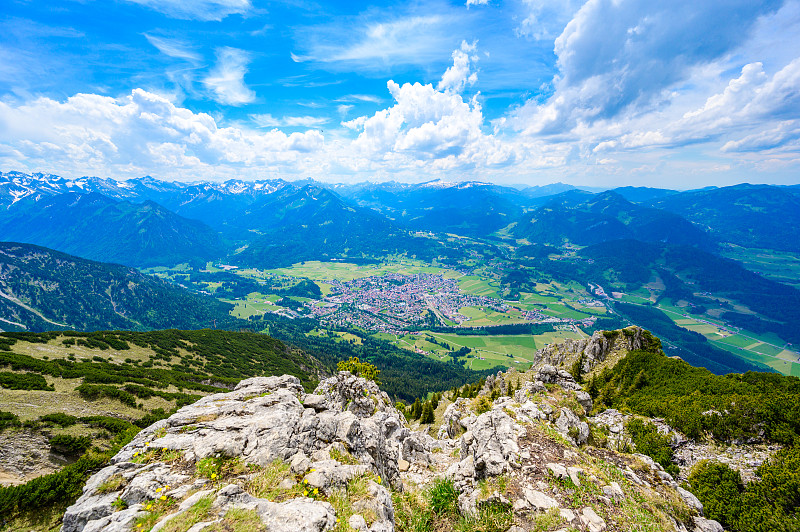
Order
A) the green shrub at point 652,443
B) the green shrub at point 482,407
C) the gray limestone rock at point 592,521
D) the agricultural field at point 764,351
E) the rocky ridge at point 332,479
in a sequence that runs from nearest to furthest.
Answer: the rocky ridge at point 332,479 → the gray limestone rock at point 592,521 → the green shrub at point 652,443 → the green shrub at point 482,407 → the agricultural field at point 764,351

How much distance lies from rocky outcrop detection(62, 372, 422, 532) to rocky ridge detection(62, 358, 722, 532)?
0.17 ft

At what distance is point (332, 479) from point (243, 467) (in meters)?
3.82

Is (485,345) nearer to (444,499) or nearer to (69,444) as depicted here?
(444,499)

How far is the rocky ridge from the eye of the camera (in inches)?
363

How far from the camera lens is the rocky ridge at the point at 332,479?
30.3ft

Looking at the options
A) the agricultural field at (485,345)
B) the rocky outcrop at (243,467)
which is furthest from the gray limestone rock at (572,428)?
the agricultural field at (485,345)

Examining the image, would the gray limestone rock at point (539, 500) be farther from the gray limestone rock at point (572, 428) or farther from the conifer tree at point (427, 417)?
the conifer tree at point (427, 417)

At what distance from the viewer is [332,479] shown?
456 inches

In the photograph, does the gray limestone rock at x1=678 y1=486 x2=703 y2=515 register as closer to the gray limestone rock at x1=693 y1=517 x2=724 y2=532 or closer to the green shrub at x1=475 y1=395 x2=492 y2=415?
the gray limestone rock at x1=693 y1=517 x2=724 y2=532

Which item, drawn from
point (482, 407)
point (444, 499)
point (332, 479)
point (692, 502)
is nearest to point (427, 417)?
point (482, 407)

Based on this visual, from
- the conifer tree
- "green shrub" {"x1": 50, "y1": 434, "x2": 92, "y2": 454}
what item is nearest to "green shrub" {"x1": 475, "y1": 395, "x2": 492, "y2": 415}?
the conifer tree

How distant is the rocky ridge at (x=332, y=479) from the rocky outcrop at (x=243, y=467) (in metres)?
0.05

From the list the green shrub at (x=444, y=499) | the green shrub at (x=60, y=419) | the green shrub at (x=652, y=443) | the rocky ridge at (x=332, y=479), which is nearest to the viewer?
the rocky ridge at (x=332, y=479)

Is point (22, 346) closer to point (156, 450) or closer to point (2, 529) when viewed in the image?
point (2, 529)
